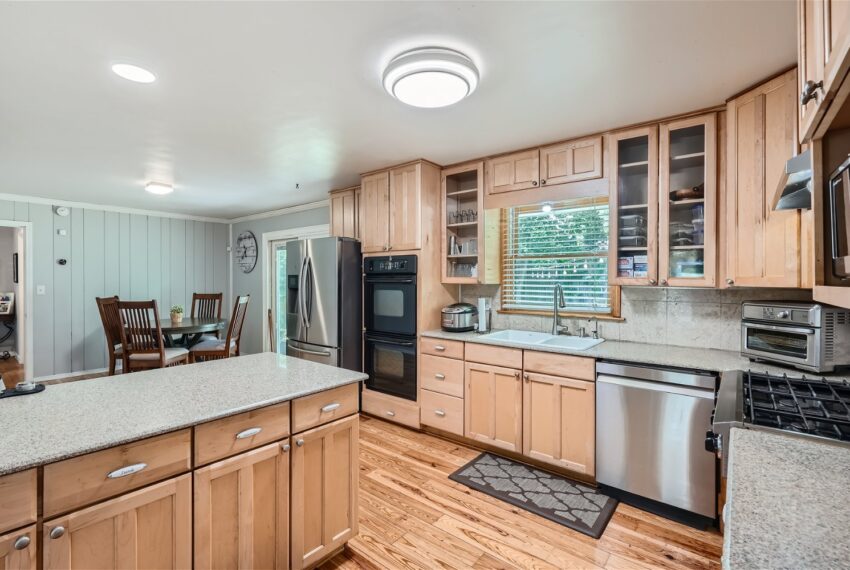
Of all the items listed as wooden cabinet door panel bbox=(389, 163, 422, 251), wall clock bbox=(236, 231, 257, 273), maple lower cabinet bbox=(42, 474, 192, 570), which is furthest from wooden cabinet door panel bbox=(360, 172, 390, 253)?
wall clock bbox=(236, 231, 257, 273)

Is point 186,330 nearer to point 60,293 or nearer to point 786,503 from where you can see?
point 60,293

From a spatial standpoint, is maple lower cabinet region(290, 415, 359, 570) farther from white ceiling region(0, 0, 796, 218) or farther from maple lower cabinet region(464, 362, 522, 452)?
white ceiling region(0, 0, 796, 218)

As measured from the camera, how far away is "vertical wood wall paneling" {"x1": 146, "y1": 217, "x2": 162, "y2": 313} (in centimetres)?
585

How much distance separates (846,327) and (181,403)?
9.59ft

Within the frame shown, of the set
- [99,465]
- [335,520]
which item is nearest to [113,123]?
[99,465]

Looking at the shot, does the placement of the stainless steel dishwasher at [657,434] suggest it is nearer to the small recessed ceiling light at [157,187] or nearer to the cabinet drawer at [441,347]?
the cabinet drawer at [441,347]

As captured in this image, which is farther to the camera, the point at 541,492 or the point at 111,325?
the point at 111,325

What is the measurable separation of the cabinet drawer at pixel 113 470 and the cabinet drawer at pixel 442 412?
2.13m

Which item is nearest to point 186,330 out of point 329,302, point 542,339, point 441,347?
point 329,302

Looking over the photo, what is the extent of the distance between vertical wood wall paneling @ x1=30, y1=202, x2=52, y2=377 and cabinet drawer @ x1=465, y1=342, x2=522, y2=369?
5.50m

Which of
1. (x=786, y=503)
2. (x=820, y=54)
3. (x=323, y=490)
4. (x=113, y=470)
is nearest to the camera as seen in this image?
(x=786, y=503)

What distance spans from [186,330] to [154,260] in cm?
245

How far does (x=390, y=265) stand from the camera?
11.6 feet

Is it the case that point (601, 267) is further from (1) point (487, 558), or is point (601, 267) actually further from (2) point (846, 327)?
(1) point (487, 558)
